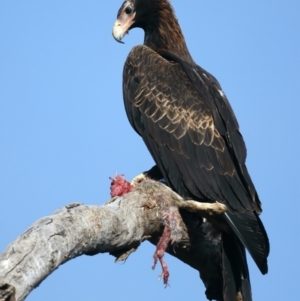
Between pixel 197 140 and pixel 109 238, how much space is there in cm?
255

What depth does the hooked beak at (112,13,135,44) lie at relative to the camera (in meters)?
9.46

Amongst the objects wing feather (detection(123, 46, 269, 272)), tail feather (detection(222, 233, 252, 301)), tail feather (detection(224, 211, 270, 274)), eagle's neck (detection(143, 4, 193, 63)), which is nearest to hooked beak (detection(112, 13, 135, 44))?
eagle's neck (detection(143, 4, 193, 63))

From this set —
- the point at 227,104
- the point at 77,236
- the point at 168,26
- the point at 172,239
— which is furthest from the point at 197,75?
the point at 77,236

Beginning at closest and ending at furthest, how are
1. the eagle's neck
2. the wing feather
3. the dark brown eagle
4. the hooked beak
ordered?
1. the dark brown eagle
2. the wing feather
3. the hooked beak
4. the eagle's neck

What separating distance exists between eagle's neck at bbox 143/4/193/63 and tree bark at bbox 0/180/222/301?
111 inches

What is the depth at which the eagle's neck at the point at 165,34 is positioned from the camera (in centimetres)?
959

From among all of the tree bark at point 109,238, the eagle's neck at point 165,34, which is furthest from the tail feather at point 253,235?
the eagle's neck at point 165,34

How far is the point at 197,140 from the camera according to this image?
8.27 m

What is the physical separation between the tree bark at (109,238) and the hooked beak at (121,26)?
284cm

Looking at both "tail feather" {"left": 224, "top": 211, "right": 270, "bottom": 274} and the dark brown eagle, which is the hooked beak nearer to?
the dark brown eagle

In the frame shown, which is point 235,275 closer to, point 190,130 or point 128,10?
point 190,130

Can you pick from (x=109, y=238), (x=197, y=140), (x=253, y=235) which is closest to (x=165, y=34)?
(x=197, y=140)

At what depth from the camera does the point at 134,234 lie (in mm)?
6391

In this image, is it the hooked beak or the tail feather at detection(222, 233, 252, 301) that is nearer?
the tail feather at detection(222, 233, 252, 301)
